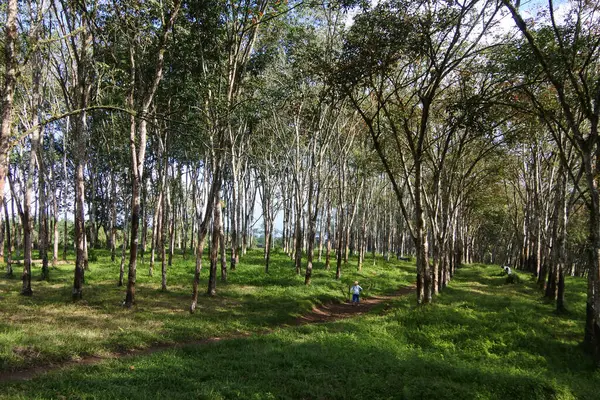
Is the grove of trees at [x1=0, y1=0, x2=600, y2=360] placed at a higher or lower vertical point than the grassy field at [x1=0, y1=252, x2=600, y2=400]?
higher

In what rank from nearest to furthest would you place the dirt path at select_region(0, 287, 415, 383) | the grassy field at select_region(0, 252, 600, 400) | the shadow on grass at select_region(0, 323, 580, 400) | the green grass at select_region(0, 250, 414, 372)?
the shadow on grass at select_region(0, 323, 580, 400)
the grassy field at select_region(0, 252, 600, 400)
the dirt path at select_region(0, 287, 415, 383)
the green grass at select_region(0, 250, 414, 372)

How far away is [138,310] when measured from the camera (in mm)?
14164

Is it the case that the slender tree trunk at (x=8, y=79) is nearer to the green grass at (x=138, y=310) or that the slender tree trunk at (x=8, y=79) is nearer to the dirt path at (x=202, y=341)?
the dirt path at (x=202, y=341)

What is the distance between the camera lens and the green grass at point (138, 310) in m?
9.63

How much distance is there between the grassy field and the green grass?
0.15m

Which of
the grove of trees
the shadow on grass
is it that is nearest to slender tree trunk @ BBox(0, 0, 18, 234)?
the grove of trees

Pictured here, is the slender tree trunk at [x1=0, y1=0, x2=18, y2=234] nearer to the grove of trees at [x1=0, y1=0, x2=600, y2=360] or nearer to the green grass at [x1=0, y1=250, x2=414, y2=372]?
the grove of trees at [x1=0, y1=0, x2=600, y2=360]

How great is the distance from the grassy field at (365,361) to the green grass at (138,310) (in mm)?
153

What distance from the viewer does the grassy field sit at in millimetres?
7516

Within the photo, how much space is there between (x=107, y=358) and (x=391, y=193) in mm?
43984

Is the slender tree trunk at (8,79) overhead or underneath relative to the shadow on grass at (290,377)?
overhead

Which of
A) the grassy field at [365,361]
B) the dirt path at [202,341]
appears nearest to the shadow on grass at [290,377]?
the grassy field at [365,361]

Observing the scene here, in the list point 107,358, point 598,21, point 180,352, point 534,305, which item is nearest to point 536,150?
point 534,305

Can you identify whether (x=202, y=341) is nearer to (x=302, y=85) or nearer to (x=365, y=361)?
(x=365, y=361)
